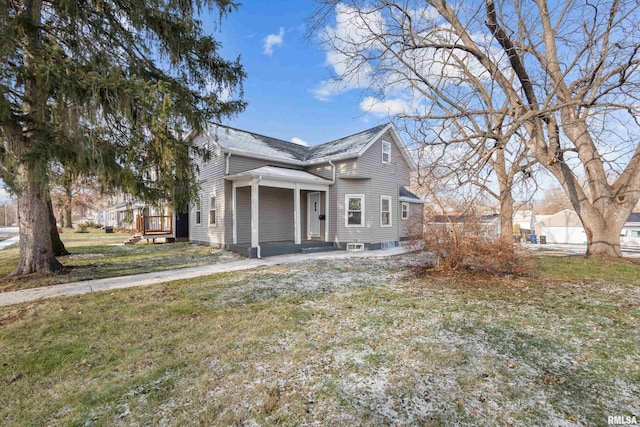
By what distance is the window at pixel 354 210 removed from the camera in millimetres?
13297

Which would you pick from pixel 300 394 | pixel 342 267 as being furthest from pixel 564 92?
pixel 300 394

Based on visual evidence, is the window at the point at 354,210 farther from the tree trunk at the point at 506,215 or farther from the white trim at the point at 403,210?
the tree trunk at the point at 506,215

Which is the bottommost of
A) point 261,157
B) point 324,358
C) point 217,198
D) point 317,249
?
point 324,358

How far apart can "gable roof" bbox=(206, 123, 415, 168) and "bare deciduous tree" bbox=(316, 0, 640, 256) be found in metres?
4.63

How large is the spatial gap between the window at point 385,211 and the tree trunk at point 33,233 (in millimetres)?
12249

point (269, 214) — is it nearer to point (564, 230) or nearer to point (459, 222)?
point (459, 222)

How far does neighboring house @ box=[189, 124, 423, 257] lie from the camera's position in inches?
469

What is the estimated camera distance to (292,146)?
16.8 m

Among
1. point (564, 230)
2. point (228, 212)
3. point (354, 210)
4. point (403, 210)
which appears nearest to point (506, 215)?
point (403, 210)

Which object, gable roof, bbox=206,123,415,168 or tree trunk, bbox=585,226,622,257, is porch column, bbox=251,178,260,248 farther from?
tree trunk, bbox=585,226,622,257

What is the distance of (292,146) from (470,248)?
12.2m

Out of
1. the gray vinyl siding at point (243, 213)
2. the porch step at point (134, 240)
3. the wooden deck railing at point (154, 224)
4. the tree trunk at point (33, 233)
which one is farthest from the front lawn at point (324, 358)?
the porch step at point (134, 240)

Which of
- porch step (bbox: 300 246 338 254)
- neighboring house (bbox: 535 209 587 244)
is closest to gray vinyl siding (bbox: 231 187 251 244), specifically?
porch step (bbox: 300 246 338 254)

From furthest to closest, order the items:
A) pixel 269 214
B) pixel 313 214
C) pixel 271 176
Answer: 1. pixel 313 214
2. pixel 269 214
3. pixel 271 176
